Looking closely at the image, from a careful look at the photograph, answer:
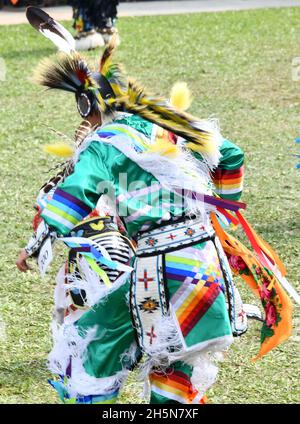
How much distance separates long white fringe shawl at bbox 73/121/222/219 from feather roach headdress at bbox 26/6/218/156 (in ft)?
0.20

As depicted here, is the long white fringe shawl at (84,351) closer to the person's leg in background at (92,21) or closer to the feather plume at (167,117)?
the feather plume at (167,117)

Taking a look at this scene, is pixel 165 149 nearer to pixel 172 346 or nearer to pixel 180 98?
pixel 180 98

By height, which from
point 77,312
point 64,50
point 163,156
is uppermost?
point 64,50

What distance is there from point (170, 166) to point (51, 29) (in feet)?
2.94

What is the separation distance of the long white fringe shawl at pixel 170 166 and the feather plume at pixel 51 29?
524 millimetres

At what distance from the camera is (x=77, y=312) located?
4.01 metres

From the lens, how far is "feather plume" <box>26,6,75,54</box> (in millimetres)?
3838

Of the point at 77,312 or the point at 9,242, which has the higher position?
the point at 77,312

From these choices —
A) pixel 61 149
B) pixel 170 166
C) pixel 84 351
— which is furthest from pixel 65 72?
pixel 84 351

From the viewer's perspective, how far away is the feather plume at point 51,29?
384 cm

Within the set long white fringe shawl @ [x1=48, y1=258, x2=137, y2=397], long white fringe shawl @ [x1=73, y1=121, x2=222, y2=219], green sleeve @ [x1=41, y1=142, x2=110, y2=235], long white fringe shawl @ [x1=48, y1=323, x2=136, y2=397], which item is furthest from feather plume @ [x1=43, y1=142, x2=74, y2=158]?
long white fringe shawl @ [x1=48, y1=323, x2=136, y2=397]
